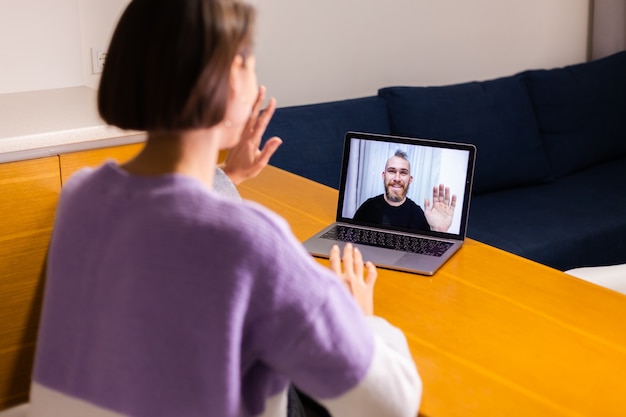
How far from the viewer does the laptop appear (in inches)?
73.1

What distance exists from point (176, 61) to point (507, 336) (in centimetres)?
80

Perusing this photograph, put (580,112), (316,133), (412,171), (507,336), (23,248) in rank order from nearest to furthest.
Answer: (507,336), (412,171), (23,248), (316,133), (580,112)

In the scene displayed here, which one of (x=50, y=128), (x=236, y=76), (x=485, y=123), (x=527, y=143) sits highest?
(x=236, y=76)

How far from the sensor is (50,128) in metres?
2.16

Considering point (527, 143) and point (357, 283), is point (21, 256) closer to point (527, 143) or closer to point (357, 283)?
point (357, 283)

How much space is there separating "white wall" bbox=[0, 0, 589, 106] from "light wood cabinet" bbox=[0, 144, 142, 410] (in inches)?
21.1

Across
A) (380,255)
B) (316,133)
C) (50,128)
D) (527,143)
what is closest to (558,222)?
(527,143)

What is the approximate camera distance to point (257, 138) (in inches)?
65.7

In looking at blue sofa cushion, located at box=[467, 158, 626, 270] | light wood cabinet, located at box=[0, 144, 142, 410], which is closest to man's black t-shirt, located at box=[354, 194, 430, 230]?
light wood cabinet, located at box=[0, 144, 142, 410]

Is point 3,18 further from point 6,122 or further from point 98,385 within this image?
point 98,385

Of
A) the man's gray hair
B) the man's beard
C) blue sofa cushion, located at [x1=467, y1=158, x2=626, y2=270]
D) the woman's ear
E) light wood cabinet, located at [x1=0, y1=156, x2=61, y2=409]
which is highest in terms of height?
the woman's ear

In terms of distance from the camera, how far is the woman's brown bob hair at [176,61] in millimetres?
933

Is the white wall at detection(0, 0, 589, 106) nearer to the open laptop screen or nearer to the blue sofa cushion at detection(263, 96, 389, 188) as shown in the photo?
the blue sofa cushion at detection(263, 96, 389, 188)

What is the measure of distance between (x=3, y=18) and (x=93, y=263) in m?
1.74
